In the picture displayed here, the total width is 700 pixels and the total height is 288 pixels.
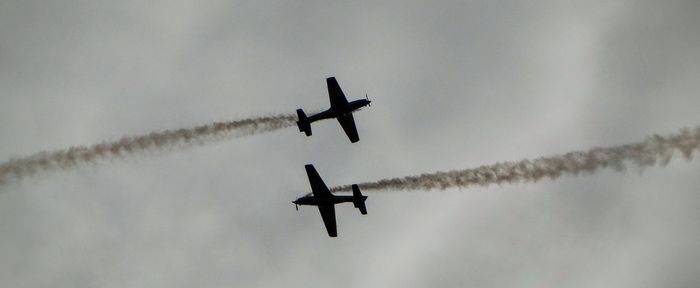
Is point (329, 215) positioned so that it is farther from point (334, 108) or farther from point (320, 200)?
point (334, 108)

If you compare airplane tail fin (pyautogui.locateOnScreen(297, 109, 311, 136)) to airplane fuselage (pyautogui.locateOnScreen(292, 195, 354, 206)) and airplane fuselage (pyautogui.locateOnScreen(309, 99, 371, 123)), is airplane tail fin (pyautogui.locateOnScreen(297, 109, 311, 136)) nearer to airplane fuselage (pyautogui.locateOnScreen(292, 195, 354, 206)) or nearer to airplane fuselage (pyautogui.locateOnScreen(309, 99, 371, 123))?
airplane fuselage (pyautogui.locateOnScreen(309, 99, 371, 123))

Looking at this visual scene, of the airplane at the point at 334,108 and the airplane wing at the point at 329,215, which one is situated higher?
the airplane at the point at 334,108

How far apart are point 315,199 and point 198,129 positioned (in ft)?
32.7

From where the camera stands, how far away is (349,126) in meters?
65.1

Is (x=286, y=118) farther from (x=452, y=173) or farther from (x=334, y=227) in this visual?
(x=452, y=173)

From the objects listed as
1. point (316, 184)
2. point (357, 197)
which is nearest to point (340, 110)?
point (316, 184)

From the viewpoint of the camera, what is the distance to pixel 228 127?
61594 mm

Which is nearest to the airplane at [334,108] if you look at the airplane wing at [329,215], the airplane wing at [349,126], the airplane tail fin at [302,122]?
the airplane tail fin at [302,122]

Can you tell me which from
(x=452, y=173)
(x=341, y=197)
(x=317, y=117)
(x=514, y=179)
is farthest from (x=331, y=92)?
(x=514, y=179)

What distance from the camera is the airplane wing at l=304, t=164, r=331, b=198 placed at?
6231 centimetres

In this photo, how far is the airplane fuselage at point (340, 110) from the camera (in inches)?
2437

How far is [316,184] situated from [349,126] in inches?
217

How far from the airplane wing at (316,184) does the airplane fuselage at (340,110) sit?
358 centimetres

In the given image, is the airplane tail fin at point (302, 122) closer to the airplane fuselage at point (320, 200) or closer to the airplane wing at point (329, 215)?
the airplane fuselage at point (320, 200)
